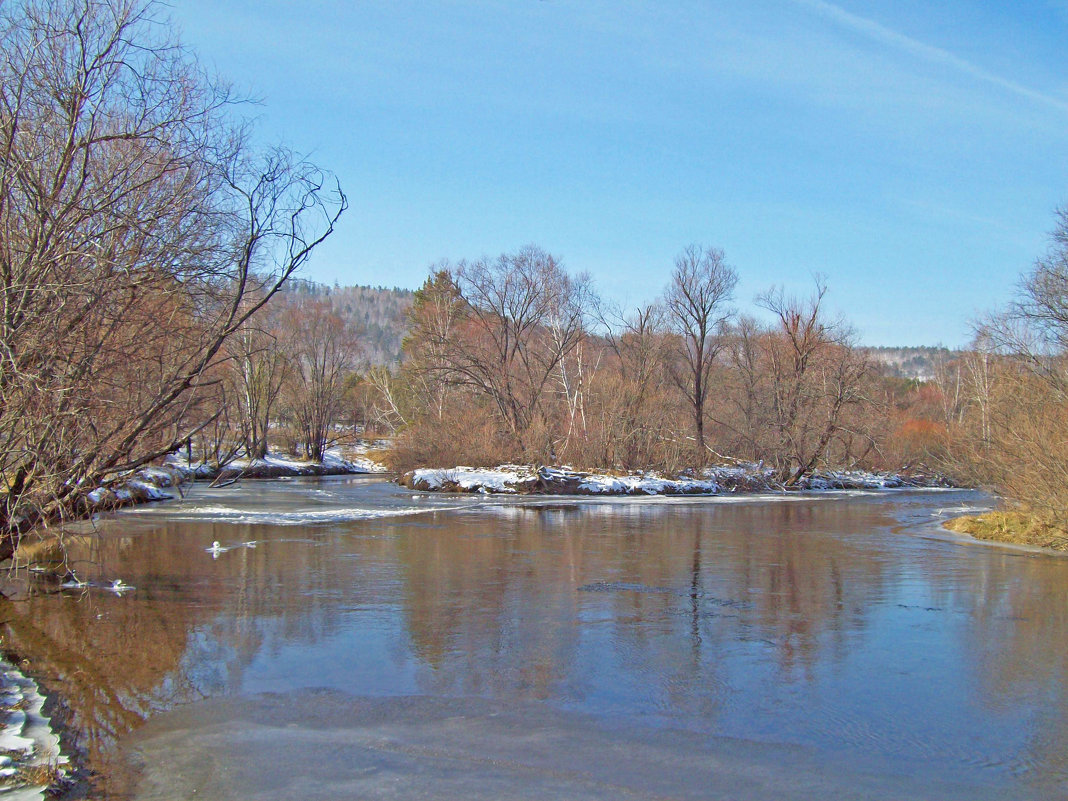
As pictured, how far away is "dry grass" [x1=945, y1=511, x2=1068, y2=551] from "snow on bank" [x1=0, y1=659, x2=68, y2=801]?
832 inches

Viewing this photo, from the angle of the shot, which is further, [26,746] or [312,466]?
[312,466]

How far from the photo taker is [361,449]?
69.2 meters

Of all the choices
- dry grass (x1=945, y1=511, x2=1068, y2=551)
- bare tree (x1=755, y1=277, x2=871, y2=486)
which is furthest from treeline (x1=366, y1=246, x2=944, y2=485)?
dry grass (x1=945, y1=511, x2=1068, y2=551)

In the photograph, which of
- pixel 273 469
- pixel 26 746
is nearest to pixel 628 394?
pixel 273 469

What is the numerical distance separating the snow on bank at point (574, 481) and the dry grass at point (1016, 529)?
1750 cm

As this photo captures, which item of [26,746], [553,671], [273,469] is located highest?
[273,469]

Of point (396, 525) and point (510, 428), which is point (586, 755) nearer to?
point (396, 525)

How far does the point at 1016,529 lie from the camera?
72.8 feet

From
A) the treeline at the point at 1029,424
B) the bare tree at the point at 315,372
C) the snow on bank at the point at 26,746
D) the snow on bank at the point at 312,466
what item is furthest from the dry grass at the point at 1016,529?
the bare tree at the point at 315,372

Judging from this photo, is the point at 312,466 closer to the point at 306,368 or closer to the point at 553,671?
the point at 306,368

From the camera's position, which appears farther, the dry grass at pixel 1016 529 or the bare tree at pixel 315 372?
the bare tree at pixel 315 372

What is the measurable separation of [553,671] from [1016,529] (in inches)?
711

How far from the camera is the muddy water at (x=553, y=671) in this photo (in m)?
6.43

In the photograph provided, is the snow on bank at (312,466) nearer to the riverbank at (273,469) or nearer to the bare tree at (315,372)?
the riverbank at (273,469)
